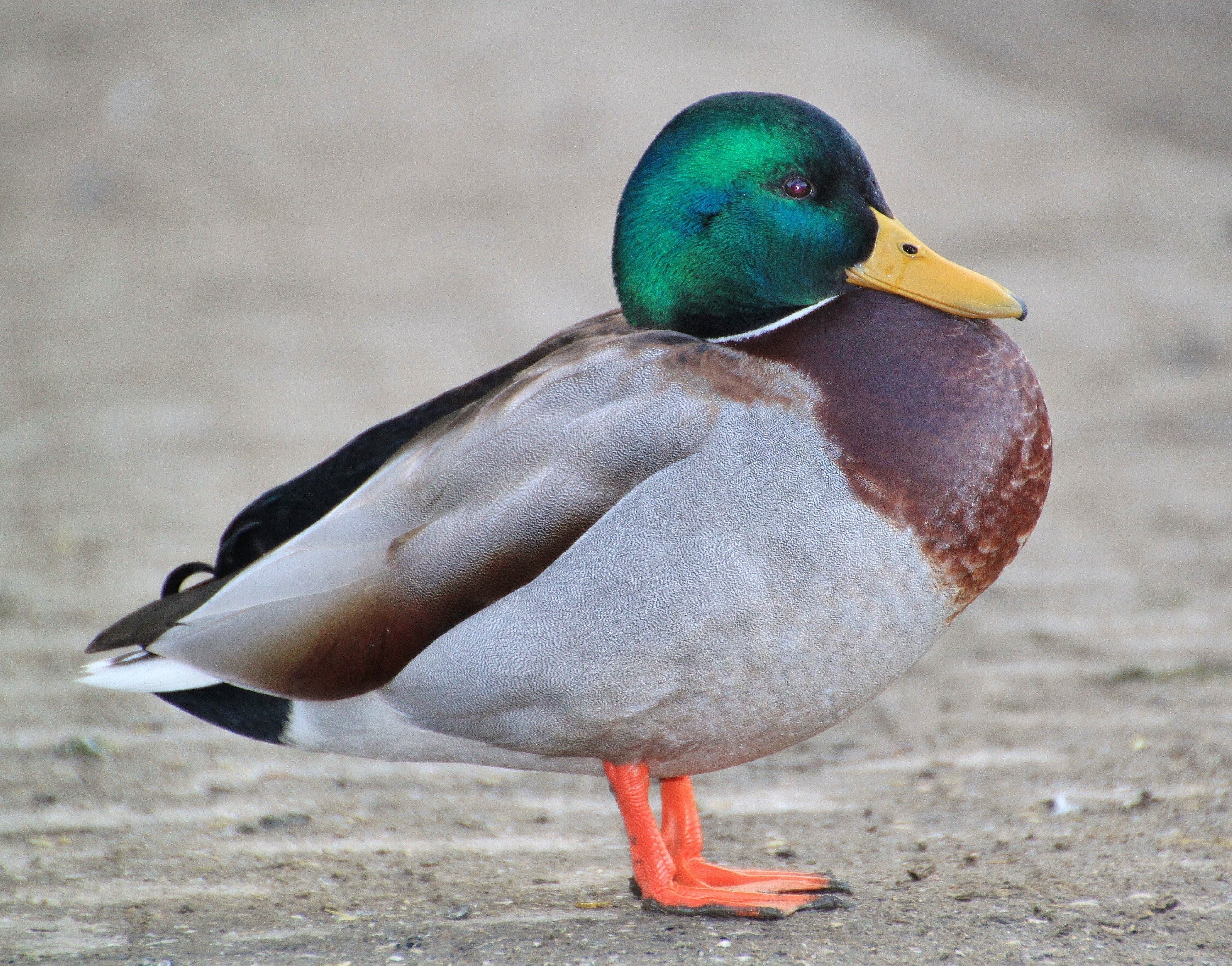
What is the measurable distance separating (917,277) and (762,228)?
29 centimetres

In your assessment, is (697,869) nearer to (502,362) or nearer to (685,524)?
(685,524)

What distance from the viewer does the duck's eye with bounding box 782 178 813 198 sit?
246cm

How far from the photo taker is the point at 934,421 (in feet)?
7.73

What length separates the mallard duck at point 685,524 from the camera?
229 cm

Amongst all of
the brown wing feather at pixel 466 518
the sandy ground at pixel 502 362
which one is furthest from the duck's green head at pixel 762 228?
the sandy ground at pixel 502 362

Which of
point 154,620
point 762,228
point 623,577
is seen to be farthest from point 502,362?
point 623,577

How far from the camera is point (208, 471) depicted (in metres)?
5.65

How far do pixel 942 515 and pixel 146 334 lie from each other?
638cm

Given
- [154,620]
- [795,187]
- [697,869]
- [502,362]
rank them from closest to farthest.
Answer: [795,187] < [154,620] < [697,869] < [502,362]

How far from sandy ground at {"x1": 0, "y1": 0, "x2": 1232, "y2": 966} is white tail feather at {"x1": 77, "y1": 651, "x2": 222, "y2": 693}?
1.44 feet

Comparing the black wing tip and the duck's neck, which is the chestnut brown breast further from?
the black wing tip

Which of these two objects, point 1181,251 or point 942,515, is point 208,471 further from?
point 1181,251

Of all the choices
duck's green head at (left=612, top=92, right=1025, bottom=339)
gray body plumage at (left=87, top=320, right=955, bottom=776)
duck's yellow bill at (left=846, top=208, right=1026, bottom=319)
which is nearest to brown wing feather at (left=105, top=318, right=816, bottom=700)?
gray body plumage at (left=87, top=320, right=955, bottom=776)

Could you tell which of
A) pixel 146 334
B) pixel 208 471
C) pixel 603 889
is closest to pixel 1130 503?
pixel 603 889
